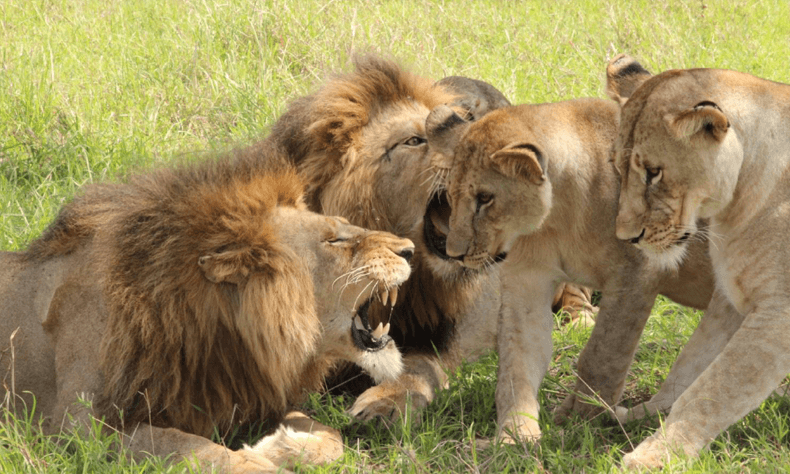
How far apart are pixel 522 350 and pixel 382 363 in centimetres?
48

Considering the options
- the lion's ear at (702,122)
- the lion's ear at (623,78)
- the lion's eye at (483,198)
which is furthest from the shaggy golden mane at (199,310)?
the lion's ear at (623,78)

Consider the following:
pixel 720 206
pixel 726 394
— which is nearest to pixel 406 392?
pixel 726 394

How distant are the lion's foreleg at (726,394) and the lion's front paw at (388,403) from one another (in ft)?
2.54

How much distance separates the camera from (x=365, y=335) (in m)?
2.89

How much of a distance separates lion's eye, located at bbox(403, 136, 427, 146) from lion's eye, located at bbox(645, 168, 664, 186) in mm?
923

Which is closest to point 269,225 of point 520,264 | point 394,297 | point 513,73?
point 394,297

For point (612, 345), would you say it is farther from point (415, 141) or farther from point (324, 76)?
point (324, 76)

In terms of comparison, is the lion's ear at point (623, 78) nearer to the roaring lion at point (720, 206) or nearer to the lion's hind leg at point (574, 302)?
the roaring lion at point (720, 206)

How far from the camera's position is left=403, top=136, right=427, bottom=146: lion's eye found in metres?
3.30

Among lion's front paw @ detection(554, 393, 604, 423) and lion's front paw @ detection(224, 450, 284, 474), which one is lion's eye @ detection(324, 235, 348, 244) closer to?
lion's front paw @ detection(224, 450, 284, 474)

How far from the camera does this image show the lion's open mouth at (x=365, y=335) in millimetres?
2838

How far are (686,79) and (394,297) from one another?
1.07 meters

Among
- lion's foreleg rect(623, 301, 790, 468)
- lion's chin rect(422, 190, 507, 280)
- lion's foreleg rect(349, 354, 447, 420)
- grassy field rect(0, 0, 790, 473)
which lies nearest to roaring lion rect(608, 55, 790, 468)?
lion's foreleg rect(623, 301, 790, 468)

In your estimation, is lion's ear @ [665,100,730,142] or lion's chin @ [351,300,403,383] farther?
lion's chin @ [351,300,403,383]
